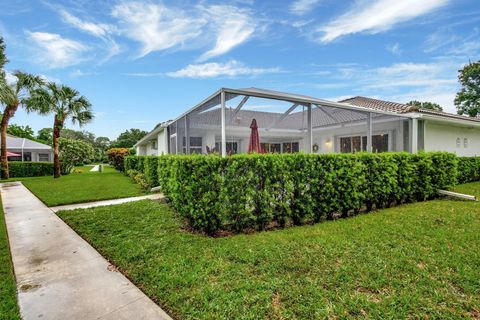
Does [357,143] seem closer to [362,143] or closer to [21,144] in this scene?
[362,143]

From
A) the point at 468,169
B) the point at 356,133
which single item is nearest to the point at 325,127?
the point at 356,133

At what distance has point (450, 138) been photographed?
13445mm

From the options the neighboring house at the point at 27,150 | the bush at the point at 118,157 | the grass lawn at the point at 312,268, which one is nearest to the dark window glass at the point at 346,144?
the grass lawn at the point at 312,268

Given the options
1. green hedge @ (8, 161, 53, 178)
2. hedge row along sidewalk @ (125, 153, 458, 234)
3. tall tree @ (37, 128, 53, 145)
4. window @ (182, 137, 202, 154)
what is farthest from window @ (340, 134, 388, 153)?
tall tree @ (37, 128, 53, 145)

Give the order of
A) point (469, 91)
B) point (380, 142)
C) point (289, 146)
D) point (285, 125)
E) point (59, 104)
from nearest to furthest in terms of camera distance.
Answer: point (380, 142) < point (285, 125) < point (289, 146) < point (59, 104) < point (469, 91)

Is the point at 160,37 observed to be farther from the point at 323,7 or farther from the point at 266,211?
the point at 266,211

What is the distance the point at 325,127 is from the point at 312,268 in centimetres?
1238

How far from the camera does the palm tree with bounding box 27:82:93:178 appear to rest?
55.2 feet

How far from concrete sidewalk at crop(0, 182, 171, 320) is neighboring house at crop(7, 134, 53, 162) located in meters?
35.3

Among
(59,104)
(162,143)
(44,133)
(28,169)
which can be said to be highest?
(44,133)

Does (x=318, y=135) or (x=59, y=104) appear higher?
(x=59, y=104)

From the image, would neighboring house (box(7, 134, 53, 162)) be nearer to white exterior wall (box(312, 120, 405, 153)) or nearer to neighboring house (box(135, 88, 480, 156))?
neighboring house (box(135, 88, 480, 156))

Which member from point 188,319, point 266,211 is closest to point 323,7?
point 266,211

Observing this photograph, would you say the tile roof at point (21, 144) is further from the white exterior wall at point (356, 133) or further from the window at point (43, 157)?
the white exterior wall at point (356, 133)
